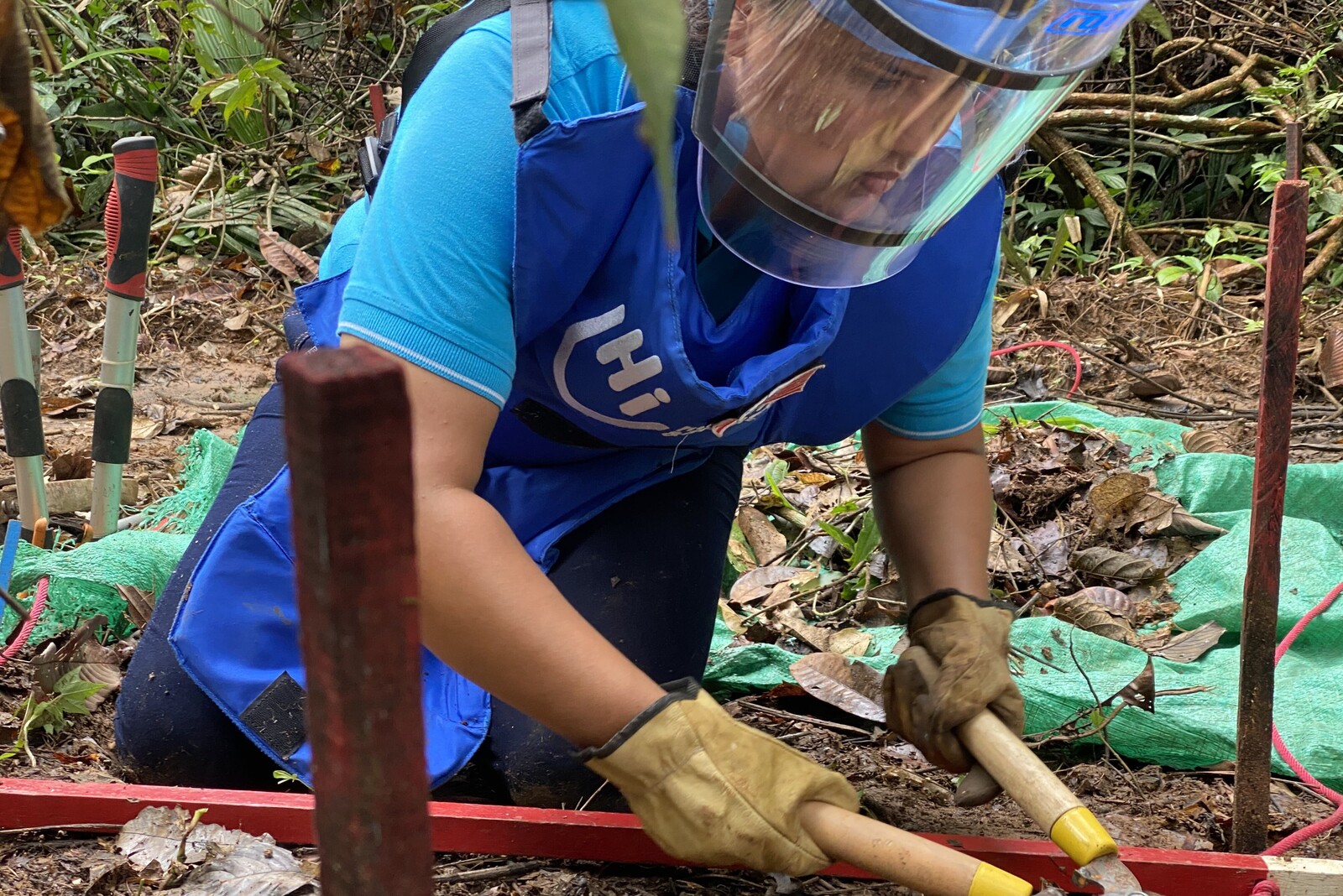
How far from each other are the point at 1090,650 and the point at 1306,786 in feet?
1.23

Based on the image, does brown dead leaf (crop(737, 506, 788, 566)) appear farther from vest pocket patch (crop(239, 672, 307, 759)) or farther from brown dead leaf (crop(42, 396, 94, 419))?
brown dead leaf (crop(42, 396, 94, 419))

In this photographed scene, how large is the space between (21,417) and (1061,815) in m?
1.74

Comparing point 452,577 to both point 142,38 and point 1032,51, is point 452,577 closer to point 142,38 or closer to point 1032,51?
point 1032,51

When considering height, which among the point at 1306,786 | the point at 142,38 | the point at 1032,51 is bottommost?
the point at 1306,786

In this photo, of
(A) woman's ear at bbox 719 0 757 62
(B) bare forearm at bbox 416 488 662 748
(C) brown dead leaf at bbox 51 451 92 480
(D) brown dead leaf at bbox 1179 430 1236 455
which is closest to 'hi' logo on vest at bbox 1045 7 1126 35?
(A) woman's ear at bbox 719 0 757 62

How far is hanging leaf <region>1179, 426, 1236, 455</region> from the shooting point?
2.85 metres

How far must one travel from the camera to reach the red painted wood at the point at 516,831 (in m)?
1.39

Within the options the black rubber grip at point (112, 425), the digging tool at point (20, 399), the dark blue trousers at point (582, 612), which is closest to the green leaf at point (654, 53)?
the dark blue trousers at point (582, 612)

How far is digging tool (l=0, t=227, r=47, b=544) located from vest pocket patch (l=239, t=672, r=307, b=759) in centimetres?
67

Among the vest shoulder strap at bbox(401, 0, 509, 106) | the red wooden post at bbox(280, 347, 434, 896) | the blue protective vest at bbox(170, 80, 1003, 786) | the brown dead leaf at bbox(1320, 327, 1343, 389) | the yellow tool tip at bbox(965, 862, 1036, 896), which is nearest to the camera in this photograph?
the red wooden post at bbox(280, 347, 434, 896)

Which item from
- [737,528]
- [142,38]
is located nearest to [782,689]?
[737,528]

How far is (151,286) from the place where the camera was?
14.8 ft

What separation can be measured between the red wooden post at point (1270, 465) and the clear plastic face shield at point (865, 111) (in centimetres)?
36

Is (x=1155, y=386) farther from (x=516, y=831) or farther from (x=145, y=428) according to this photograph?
(x=145, y=428)
